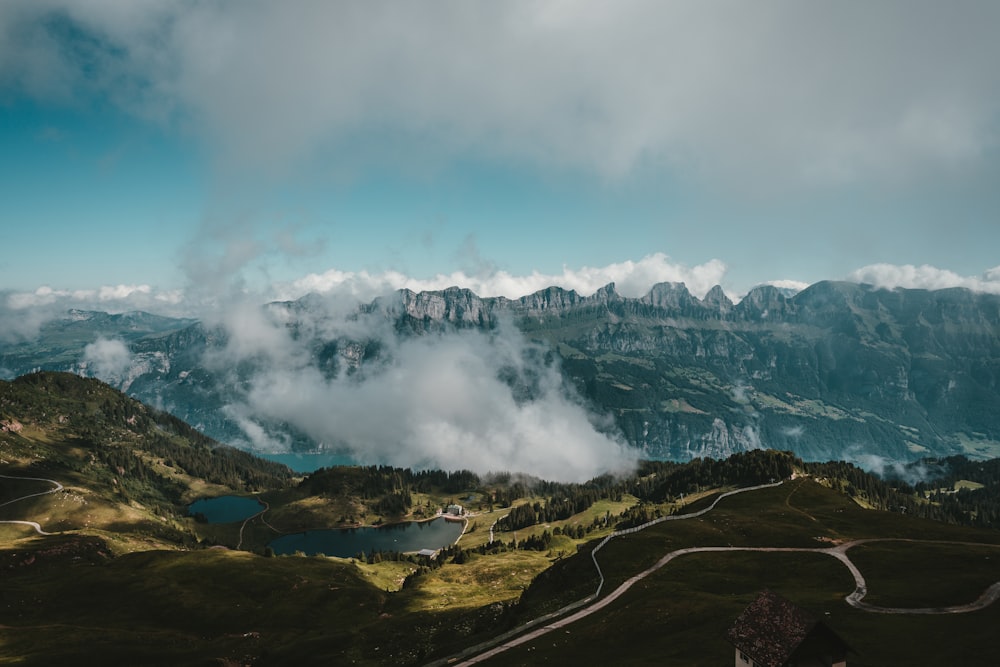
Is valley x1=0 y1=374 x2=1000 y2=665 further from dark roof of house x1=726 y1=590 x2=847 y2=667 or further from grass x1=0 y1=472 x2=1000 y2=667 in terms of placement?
dark roof of house x1=726 y1=590 x2=847 y2=667

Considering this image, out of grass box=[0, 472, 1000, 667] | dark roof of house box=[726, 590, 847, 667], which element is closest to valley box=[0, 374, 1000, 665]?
grass box=[0, 472, 1000, 667]

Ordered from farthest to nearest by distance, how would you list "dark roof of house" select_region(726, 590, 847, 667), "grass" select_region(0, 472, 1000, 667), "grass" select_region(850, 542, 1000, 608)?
"grass" select_region(850, 542, 1000, 608)
"grass" select_region(0, 472, 1000, 667)
"dark roof of house" select_region(726, 590, 847, 667)

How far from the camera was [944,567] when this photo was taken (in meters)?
84.6

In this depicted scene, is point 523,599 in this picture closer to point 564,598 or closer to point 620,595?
point 564,598

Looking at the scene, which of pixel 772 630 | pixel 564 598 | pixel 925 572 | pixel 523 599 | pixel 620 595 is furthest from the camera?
pixel 523 599

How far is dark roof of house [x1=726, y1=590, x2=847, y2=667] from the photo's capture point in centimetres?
4312

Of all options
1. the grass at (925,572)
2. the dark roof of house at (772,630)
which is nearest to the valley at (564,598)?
the grass at (925,572)

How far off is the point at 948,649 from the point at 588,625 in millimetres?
42666

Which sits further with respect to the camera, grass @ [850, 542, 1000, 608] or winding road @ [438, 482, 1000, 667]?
grass @ [850, 542, 1000, 608]

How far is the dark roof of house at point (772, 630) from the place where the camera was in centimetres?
4312

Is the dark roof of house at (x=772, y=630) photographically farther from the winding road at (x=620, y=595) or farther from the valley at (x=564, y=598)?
the winding road at (x=620, y=595)

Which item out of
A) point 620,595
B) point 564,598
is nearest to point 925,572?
point 620,595

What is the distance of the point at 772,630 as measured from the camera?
45.1 metres

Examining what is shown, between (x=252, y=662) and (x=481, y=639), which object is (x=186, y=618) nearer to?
(x=252, y=662)
